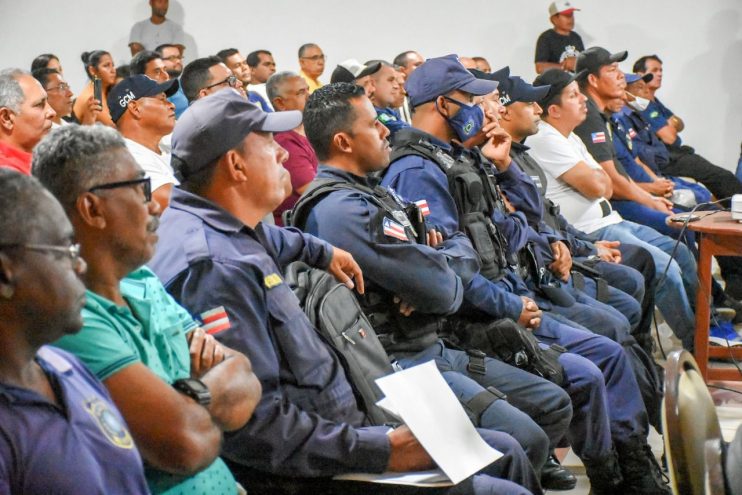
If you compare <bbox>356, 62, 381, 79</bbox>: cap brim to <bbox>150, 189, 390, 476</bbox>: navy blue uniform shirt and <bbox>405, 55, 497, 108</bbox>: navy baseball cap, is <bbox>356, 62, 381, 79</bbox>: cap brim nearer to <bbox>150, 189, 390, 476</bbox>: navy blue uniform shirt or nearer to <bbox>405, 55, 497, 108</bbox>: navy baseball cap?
<bbox>405, 55, 497, 108</bbox>: navy baseball cap

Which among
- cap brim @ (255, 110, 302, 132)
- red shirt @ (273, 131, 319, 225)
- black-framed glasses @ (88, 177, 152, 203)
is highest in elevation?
cap brim @ (255, 110, 302, 132)

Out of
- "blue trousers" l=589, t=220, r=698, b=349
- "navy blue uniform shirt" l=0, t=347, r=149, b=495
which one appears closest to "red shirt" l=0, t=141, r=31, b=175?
"navy blue uniform shirt" l=0, t=347, r=149, b=495

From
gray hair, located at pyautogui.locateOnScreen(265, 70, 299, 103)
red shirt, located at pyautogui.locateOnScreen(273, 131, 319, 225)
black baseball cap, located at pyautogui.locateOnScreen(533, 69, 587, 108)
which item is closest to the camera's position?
red shirt, located at pyautogui.locateOnScreen(273, 131, 319, 225)

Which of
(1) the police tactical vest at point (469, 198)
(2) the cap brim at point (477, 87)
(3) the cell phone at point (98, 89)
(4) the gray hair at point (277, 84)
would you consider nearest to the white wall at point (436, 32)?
(3) the cell phone at point (98, 89)

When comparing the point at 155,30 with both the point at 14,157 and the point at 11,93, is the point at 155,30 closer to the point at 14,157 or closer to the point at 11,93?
the point at 11,93

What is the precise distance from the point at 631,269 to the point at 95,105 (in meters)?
2.76

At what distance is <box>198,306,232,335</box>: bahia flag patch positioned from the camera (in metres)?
1.78

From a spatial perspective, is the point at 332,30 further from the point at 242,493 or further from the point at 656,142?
the point at 242,493

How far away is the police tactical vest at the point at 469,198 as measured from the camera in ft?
9.76

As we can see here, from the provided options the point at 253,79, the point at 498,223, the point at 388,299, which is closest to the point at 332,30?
the point at 253,79

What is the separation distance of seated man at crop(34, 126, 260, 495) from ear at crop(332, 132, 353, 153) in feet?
3.53

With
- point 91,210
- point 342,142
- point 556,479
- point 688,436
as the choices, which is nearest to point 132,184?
point 91,210

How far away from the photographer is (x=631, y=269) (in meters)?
4.03

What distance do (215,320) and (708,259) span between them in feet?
9.16
